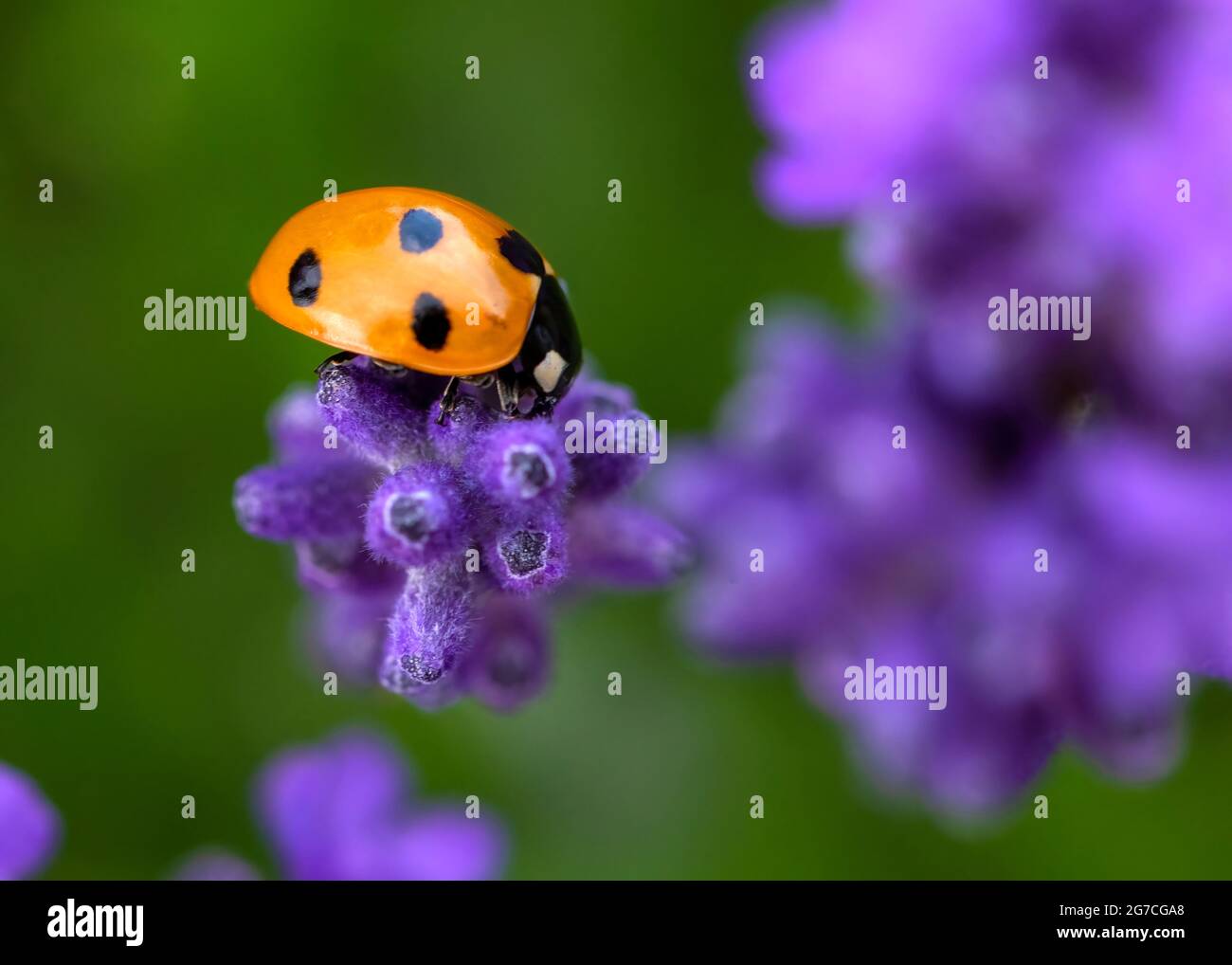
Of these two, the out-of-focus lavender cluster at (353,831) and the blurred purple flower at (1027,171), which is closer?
the blurred purple flower at (1027,171)

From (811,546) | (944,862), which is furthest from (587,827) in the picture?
(811,546)

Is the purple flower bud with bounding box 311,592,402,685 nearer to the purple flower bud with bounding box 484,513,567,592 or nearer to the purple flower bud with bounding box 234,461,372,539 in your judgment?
the purple flower bud with bounding box 234,461,372,539

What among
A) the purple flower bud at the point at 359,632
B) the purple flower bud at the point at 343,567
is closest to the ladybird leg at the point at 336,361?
the purple flower bud at the point at 343,567

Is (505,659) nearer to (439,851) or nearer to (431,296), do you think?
(431,296)

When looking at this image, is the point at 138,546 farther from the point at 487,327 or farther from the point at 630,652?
the point at 487,327

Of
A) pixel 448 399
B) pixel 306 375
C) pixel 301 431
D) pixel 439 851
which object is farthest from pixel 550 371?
pixel 306 375

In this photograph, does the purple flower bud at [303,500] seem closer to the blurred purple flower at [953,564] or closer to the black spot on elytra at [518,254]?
the black spot on elytra at [518,254]
